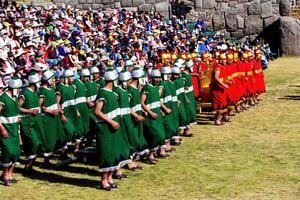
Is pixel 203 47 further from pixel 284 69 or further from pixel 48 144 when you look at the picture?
pixel 48 144

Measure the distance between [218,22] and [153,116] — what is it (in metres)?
31.2

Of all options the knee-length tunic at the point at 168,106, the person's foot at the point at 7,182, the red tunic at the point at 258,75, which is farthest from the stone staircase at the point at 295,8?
the person's foot at the point at 7,182

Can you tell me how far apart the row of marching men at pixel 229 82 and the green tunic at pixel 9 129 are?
24.5 feet

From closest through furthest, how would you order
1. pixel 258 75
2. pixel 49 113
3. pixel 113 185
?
pixel 113 185 → pixel 49 113 → pixel 258 75

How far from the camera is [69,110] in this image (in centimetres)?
1234

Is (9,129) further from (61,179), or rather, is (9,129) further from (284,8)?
(284,8)

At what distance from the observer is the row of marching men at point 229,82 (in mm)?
16484

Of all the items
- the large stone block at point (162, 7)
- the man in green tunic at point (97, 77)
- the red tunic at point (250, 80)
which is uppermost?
the large stone block at point (162, 7)

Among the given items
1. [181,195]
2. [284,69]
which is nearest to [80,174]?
[181,195]

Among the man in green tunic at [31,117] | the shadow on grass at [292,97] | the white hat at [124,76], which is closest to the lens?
the white hat at [124,76]

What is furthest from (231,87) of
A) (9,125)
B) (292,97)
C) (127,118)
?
(9,125)

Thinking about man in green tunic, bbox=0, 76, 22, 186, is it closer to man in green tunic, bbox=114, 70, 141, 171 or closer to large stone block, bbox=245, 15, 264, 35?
man in green tunic, bbox=114, 70, 141, 171

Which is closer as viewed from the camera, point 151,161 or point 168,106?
point 151,161

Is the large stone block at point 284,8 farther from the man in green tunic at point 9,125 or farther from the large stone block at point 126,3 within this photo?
the man in green tunic at point 9,125
